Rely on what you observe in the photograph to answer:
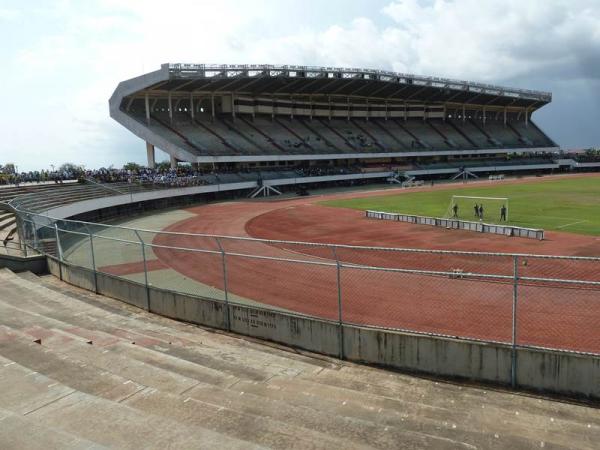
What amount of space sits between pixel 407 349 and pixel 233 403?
155 inches

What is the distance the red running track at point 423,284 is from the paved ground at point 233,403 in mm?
2308

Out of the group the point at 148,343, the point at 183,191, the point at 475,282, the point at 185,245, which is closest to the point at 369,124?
the point at 183,191

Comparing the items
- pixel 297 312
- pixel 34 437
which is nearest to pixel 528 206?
pixel 297 312

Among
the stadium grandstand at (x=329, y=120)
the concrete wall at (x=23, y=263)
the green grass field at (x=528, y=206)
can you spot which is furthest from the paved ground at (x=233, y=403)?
the stadium grandstand at (x=329, y=120)

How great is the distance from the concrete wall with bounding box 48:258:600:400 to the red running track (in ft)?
4.49

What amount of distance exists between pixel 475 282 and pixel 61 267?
14.8m

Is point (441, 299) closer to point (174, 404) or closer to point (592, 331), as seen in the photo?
point (592, 331)

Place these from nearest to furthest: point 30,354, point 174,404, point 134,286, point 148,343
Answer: point 174,404 < point 30,354 < point 148,343 < point 134,286

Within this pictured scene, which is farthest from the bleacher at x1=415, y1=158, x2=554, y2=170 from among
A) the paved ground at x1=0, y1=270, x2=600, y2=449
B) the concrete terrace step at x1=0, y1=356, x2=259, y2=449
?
the concrete terrace step at x1=0, y1=356, x2=259, y2=449

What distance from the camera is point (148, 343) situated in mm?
10680

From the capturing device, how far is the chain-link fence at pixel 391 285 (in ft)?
35.6

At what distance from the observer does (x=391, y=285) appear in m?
14.6

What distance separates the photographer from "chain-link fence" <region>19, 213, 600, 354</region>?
1084 centimetres

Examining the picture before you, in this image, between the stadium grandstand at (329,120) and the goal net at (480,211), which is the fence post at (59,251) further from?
the stadium grandstand at (329,120)
